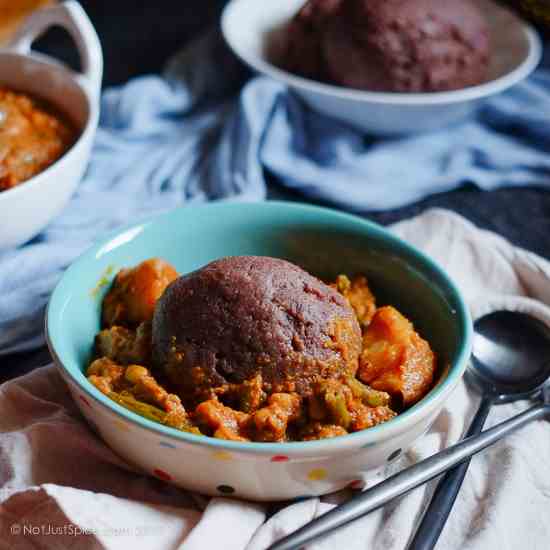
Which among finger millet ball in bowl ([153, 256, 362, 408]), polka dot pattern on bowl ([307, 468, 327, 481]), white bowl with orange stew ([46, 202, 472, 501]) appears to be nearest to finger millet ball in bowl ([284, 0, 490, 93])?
white bowl with orange stew ([46, 202, 472, 501])

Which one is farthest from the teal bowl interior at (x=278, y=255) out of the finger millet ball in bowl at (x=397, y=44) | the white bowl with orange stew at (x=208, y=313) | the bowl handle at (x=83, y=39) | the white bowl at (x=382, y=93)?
the finger millet ball in bowl at (x=397, y=44)

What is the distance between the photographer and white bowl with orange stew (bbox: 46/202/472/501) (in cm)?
116

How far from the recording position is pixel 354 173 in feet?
7.13

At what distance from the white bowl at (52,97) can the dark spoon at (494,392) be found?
2.98 feet

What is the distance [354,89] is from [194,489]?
1358 millimetres

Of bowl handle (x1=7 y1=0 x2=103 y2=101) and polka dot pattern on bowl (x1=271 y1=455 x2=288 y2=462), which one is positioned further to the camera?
bowl handle (x1=7 y1=0 x2=103 y2=101)

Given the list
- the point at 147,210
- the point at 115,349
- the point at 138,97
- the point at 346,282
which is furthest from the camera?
the point at 138,97

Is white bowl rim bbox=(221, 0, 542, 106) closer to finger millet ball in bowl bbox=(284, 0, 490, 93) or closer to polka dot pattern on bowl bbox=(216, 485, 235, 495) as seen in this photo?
finger millet ball in bowl bbox=(284, 0, 490, 93)

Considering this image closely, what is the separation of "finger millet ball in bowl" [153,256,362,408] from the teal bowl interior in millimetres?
176

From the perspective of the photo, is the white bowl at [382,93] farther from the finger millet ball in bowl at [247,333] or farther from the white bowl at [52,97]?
the finger millet ball in bowl at [247,333]

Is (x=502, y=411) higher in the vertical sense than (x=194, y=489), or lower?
lower

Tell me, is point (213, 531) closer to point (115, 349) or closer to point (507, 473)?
A: point (115, 349)

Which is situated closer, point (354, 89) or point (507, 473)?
point (507, 473)

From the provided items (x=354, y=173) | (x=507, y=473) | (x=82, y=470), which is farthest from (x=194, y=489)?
(x=354, y=173)
